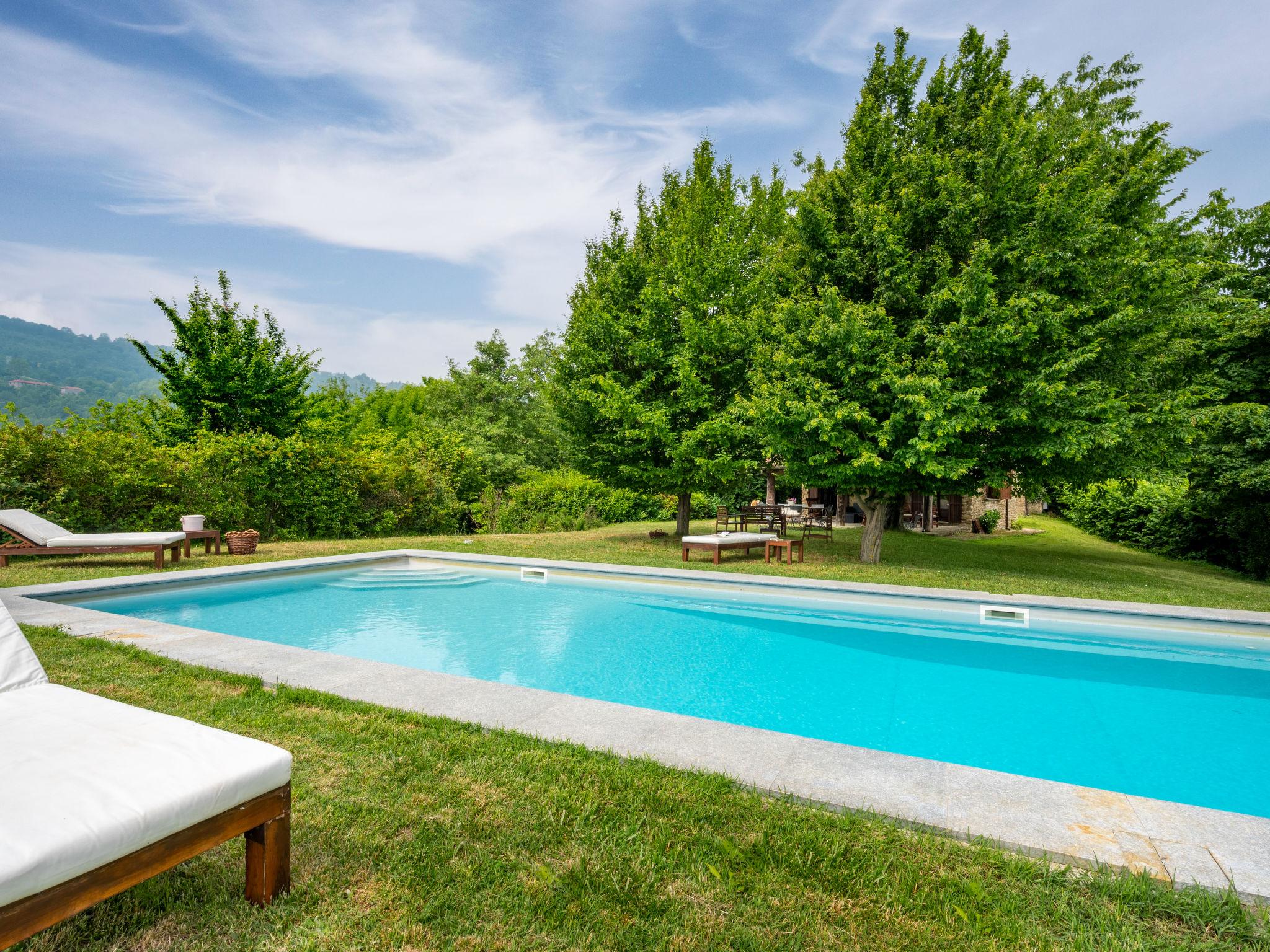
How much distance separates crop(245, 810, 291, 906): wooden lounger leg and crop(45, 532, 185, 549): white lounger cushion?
992 cm

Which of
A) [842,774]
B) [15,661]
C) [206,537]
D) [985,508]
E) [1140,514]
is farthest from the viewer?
[985,508]

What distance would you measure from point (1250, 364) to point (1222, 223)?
13.4 feet

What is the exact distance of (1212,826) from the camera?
2.77 m

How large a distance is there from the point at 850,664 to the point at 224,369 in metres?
16.4

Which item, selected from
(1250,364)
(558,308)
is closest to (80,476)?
(558,308)

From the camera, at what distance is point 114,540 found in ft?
31.8

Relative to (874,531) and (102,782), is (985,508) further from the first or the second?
(102,782)

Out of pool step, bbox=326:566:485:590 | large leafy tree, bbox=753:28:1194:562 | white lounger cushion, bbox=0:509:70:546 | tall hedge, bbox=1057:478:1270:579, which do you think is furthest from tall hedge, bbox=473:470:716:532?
tall hedge, bbox=1057:478:1270:579

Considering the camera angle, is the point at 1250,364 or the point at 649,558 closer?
the point at 649,558

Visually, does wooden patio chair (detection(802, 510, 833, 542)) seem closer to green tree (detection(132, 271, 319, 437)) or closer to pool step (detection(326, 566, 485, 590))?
pool step (detection(326, 566, 485, 590))

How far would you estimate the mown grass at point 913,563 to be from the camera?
9680mm

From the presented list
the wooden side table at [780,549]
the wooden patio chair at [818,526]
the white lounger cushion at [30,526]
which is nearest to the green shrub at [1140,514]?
the wooden patio chair at [818,526]

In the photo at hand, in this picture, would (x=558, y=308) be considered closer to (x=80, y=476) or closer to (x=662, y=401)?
(x=662, y=401)

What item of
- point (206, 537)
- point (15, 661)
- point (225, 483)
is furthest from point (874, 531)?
point (225, 483)
